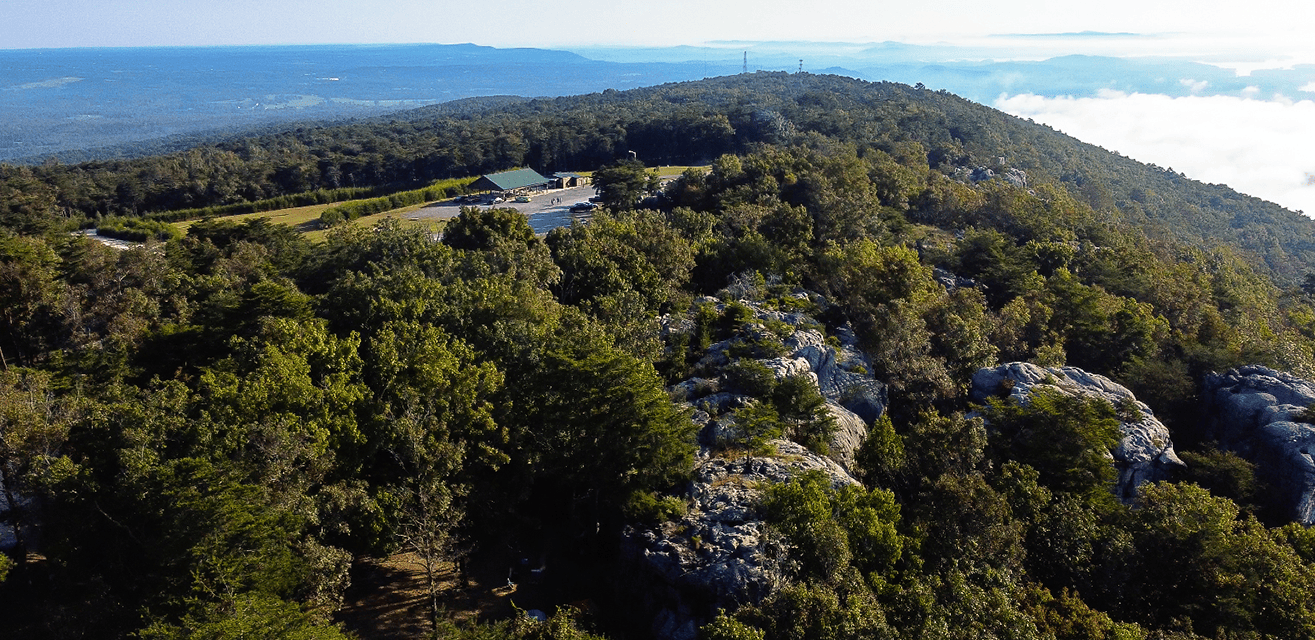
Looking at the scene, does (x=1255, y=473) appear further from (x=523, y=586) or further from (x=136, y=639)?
(x=136, y=639)

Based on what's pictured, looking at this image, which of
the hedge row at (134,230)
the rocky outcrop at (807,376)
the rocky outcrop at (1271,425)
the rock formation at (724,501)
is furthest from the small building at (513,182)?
the rocky outcrop at (1271,425)

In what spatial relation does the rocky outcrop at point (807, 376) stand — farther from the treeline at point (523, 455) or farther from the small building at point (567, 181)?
the small building at point (567, 181)

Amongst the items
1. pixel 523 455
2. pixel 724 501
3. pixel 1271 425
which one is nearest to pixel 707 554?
pixel 724 501

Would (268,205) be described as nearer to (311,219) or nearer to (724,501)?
(311,219)

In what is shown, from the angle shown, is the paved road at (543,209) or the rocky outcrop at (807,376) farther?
the paved road at (543,209)

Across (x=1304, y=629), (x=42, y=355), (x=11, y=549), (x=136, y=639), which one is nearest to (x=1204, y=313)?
(x=1304, y=629)

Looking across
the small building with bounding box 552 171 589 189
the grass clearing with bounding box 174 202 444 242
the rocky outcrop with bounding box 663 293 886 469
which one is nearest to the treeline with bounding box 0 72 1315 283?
the grass clearing with bounding box 174 202 444 242
